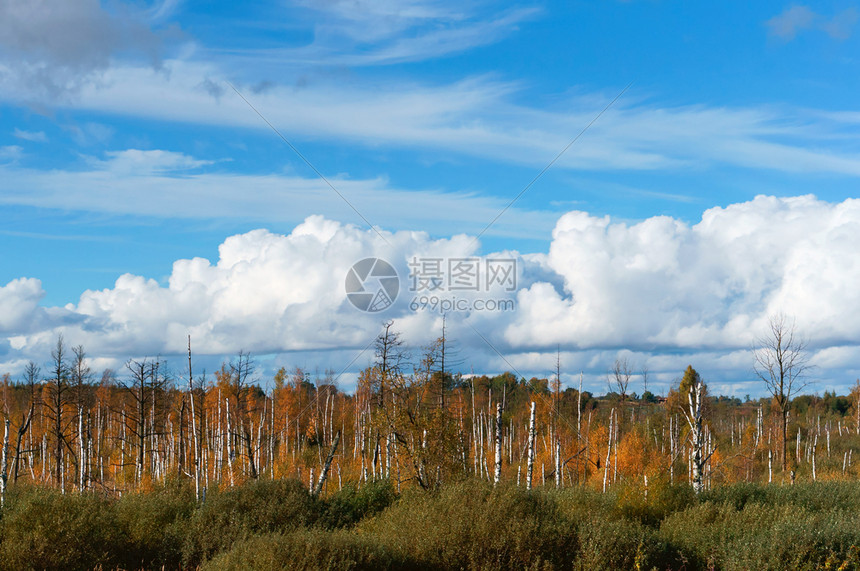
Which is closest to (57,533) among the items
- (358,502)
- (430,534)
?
(430,534)

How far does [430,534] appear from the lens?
59.7ft

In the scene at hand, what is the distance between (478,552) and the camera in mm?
17875

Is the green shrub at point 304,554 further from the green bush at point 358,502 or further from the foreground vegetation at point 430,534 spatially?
the green bush at point 358,502

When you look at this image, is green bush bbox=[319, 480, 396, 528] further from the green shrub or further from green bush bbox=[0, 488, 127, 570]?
the green shrub

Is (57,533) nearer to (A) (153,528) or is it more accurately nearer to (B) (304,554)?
(A) (153,528)

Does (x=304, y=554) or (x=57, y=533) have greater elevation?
(x=304, y=554)

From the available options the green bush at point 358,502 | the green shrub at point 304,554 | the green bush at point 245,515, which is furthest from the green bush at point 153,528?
the green shrub at point 304,554

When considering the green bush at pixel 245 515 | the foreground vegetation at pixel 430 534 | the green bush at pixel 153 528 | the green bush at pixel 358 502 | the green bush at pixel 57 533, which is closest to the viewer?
the foreground vegetation at pixel 430 534

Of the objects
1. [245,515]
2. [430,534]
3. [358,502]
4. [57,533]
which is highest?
[430,534]

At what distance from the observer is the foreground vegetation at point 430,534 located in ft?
56.7

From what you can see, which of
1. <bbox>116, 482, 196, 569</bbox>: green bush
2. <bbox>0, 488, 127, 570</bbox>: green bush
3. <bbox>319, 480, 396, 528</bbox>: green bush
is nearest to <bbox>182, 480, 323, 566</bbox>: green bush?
<bbox>116, 482, 196, 569</bbox>: green bush

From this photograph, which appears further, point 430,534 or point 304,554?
point 430,534

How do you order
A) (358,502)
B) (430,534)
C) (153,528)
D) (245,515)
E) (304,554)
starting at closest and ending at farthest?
(304,554) → (430,534) → (153,528) → (245,515) → (358,502)

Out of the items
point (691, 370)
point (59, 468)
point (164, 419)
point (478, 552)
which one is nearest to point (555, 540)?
point (478, 552)
